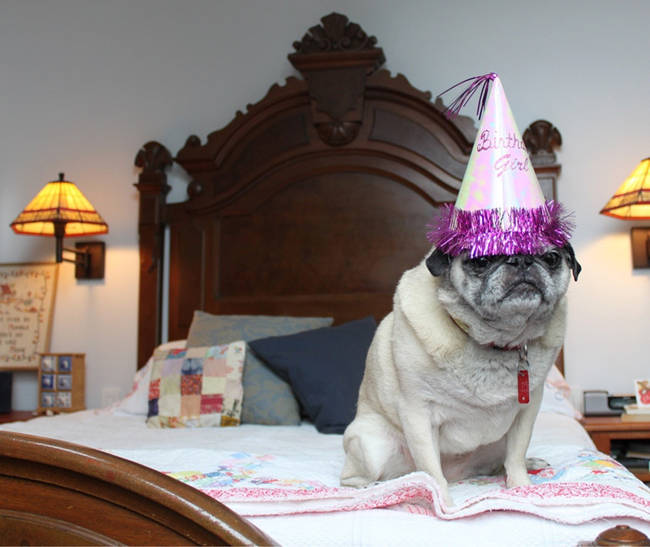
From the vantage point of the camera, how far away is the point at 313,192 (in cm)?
312

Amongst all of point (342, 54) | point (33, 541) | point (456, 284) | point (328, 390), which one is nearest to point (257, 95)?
point (342, 54)

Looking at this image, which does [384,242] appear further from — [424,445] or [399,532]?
[399,532]

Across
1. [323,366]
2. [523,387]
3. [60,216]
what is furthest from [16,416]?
[523,387]

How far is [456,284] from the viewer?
53.0 inches

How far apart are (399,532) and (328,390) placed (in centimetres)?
125

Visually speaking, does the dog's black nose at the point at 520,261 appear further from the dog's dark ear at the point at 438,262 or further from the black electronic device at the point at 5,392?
the black electronic device at the point at 5,392

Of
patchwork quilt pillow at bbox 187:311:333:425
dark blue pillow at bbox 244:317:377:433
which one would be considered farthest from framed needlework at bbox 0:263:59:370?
dark blue pillow at bbox 244:317:377:433

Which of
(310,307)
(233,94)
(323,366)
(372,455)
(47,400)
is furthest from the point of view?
(233,94)

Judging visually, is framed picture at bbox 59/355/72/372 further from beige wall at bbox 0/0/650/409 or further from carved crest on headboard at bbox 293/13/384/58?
carved crest on headboard at bbox 293/13/384/58

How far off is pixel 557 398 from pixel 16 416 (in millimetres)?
2270

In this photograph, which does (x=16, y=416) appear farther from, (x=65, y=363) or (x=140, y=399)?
(x=140, y=399)

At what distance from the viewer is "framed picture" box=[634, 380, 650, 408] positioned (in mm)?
2617

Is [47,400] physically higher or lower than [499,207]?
lower

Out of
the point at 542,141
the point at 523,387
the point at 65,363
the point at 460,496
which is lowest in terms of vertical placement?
the point at 460,496
